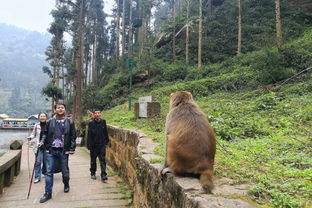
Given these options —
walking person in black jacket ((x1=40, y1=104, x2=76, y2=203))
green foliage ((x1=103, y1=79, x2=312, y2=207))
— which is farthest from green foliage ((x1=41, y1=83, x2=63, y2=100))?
walking person in black jacket ((x1=40, y1=104, x2=76, y2=203))

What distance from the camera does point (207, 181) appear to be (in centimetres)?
220

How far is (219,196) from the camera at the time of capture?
1972mm

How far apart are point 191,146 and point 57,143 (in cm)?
338

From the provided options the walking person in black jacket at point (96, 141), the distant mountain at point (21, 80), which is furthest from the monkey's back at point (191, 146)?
the distant mountain at point (21, 80)

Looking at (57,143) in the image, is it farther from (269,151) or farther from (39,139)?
(269,151)

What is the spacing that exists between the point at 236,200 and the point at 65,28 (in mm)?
28269

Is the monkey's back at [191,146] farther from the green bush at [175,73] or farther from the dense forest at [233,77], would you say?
the green bush at [175,73]

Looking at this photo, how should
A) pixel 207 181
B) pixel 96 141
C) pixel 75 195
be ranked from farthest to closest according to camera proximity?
pixel 96 141 < pixel 75 195 < pixel 207 181

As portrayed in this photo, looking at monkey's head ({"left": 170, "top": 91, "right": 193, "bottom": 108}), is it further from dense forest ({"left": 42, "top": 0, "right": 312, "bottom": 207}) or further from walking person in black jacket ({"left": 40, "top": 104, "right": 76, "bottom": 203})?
walking person in black jacket ({"left": 40, "top": 104, "right": 76, "bottom": 203})

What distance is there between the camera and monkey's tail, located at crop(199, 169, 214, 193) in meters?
2.10

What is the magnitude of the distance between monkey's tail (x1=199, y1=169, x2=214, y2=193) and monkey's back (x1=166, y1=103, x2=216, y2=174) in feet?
0.25

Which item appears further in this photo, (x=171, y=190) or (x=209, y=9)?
(x=209, y=9)

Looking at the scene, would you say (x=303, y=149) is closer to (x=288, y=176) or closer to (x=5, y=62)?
(x=288, y=176)

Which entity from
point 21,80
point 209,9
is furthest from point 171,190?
point 21,80
